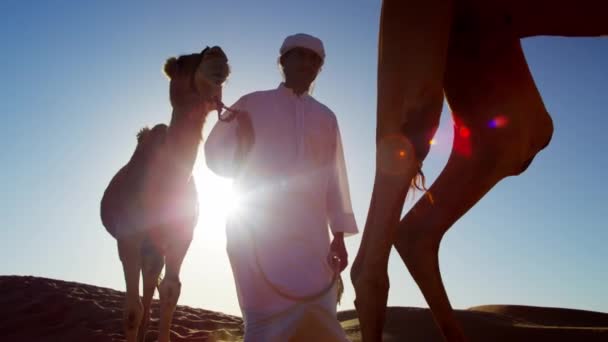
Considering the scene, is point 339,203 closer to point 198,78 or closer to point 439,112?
point 198,78

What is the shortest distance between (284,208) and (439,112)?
2.42m

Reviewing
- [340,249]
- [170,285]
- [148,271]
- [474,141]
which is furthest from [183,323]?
[474,141]

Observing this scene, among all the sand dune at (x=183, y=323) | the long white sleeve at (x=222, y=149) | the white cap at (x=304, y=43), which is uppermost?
the white cap at (x=304, y=43)

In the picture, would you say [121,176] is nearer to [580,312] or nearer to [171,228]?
[171,228]

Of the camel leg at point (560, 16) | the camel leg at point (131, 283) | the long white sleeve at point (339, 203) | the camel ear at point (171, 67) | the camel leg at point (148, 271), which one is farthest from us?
the camel leg at point (148, 271)

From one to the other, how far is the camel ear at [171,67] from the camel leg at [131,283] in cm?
151

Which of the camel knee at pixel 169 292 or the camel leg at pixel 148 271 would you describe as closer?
the camel knee at pixel 169 292

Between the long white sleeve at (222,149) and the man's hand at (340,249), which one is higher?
the long white sleeve at (222,149)

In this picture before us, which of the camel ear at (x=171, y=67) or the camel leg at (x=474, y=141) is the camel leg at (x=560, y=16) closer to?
the camel leg at (x=474, y=141)

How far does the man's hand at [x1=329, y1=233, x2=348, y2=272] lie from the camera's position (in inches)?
161

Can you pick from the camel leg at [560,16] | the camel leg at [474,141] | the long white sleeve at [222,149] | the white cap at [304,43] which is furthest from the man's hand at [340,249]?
the camel leg at [560,16]

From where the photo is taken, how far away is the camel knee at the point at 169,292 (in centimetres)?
514

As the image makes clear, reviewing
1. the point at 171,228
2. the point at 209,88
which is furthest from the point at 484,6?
the point at 171,228

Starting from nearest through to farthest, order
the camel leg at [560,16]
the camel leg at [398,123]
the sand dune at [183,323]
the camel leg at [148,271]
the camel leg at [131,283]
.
A: 1. the camel leg at [398,123]
2. the camel leg at [560,16]
3. the camel leg at [131,283]
4. the camel leg at [148,271]
5. the sand dune at [183,323]
